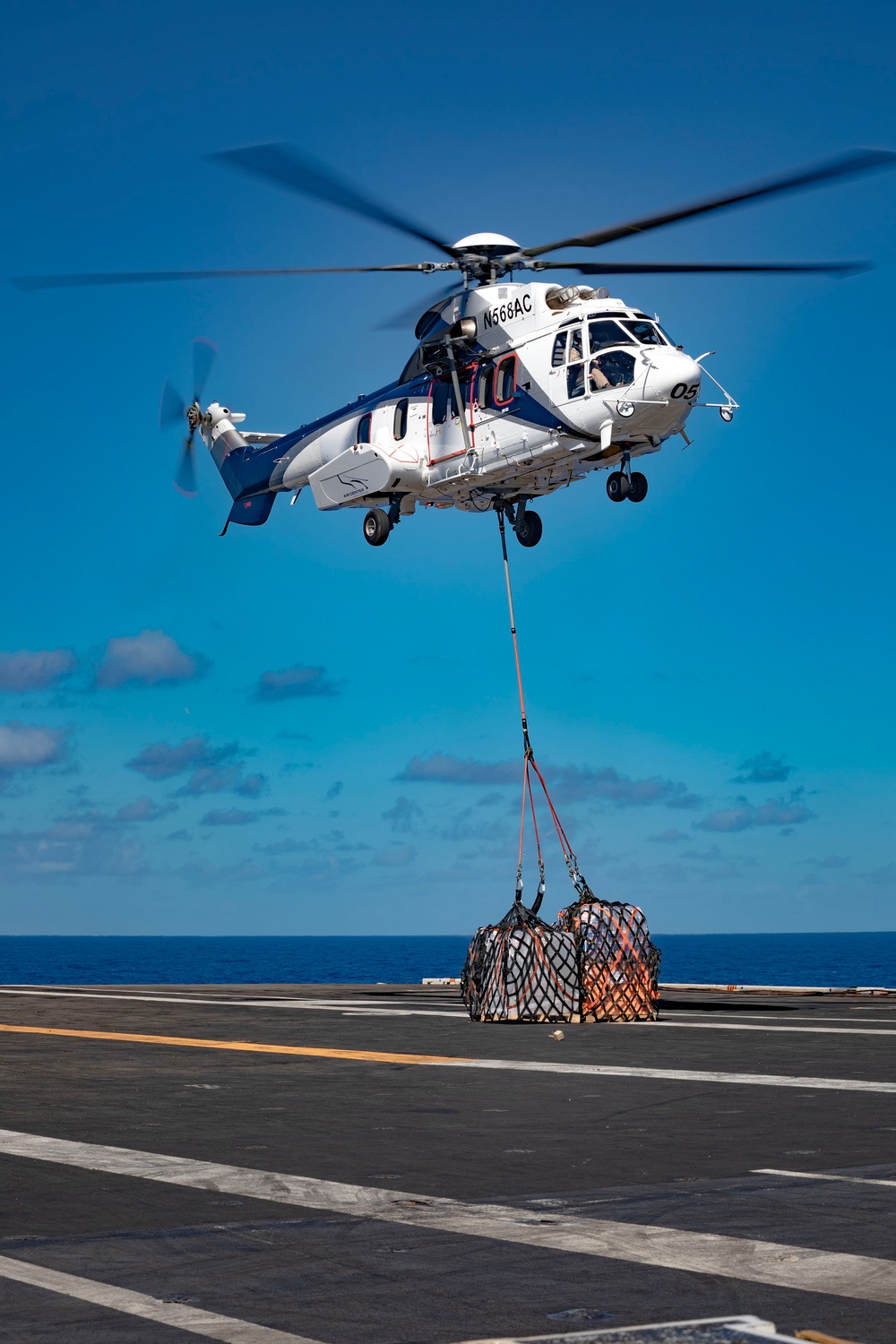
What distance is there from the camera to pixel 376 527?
30.4 meters

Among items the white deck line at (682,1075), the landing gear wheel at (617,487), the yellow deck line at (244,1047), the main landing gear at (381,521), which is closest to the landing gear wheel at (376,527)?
the main landing gear at (381,521)

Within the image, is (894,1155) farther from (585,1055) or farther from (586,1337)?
(585,1055)

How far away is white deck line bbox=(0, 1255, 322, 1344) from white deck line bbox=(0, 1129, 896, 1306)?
1.73 meters

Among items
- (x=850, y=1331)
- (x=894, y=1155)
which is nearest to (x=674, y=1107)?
(x=894, y=1155)

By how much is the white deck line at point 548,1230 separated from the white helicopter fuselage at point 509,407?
17837 mm

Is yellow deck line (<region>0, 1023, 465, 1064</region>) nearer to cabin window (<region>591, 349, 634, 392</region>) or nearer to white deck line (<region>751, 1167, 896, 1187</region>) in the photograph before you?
white deck line (<region>751, 1167, 896, 1187</region>)

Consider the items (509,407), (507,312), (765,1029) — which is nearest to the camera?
(765,1029)

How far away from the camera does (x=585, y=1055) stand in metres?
16.4

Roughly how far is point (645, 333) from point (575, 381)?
1437 mm

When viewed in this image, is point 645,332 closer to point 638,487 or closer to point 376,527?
point 638,487

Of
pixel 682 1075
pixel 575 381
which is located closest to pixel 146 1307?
pixel 682 1075

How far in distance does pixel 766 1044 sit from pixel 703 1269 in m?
11.6

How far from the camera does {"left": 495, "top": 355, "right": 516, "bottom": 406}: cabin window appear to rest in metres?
27.0

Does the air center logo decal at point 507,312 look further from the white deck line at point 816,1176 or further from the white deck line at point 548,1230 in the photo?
the white deck line at point 816,1176
